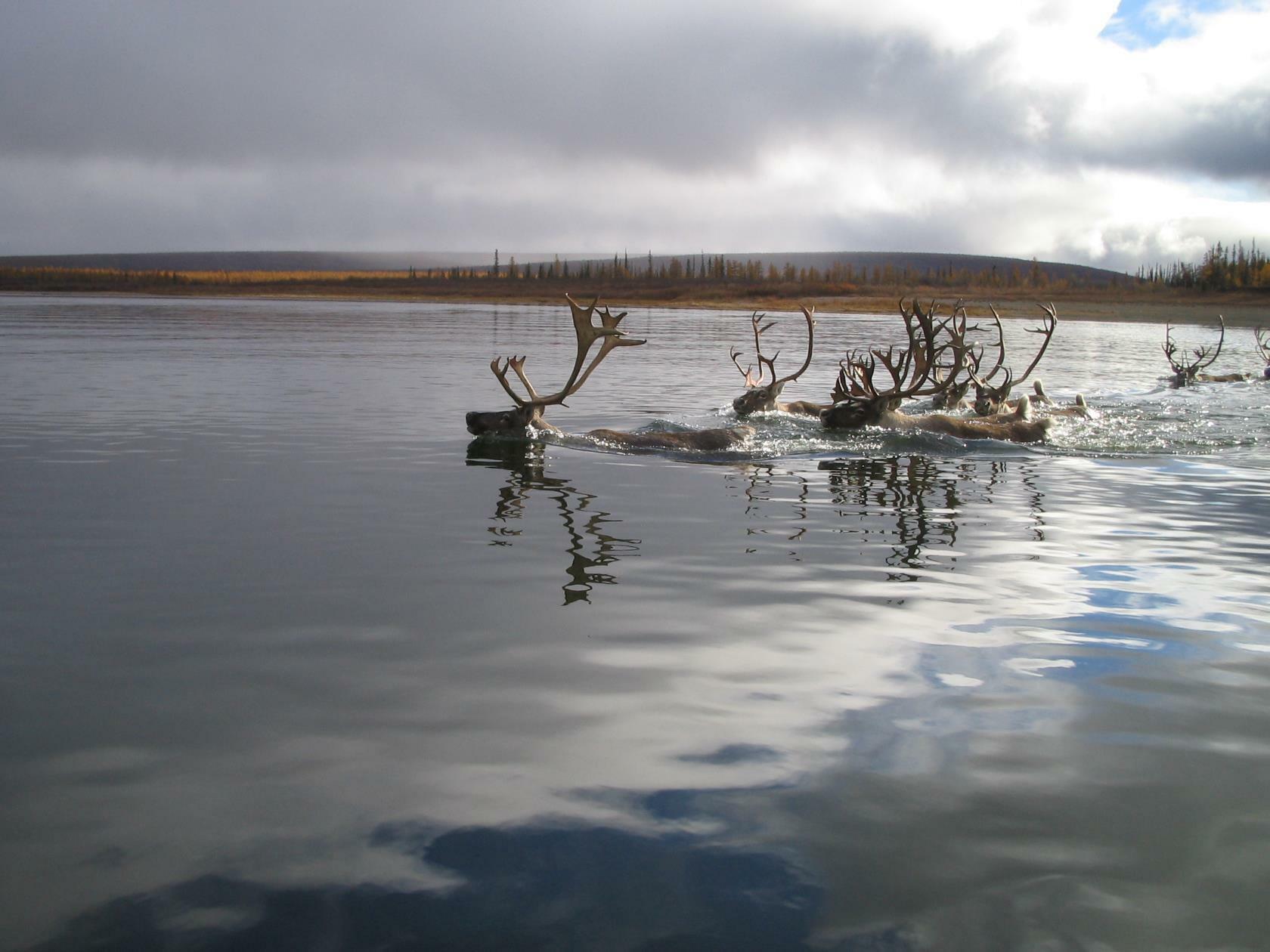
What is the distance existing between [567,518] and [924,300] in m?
84.9

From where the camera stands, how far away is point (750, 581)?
655cm

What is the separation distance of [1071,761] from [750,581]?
2.81 metres

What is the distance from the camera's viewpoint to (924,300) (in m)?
88.1

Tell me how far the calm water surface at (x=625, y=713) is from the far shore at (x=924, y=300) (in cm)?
6091

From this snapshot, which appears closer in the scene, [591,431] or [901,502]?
[901,502]

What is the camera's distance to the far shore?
256ft

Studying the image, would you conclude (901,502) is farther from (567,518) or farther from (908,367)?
(908,367)

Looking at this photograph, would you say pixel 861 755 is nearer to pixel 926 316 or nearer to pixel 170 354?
pixel 926 316

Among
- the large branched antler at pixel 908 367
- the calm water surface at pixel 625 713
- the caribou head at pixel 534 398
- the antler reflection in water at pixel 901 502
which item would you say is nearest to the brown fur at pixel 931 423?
the large branched antler at pixel 908 367

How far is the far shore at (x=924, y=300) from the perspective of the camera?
78.0 metres

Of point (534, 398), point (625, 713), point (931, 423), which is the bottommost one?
point (625, 713)

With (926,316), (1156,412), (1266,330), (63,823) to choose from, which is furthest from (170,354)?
(1266,330)

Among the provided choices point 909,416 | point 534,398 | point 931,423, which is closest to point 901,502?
point 931,423

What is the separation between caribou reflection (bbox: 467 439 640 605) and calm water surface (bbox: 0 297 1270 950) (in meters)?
0.06
